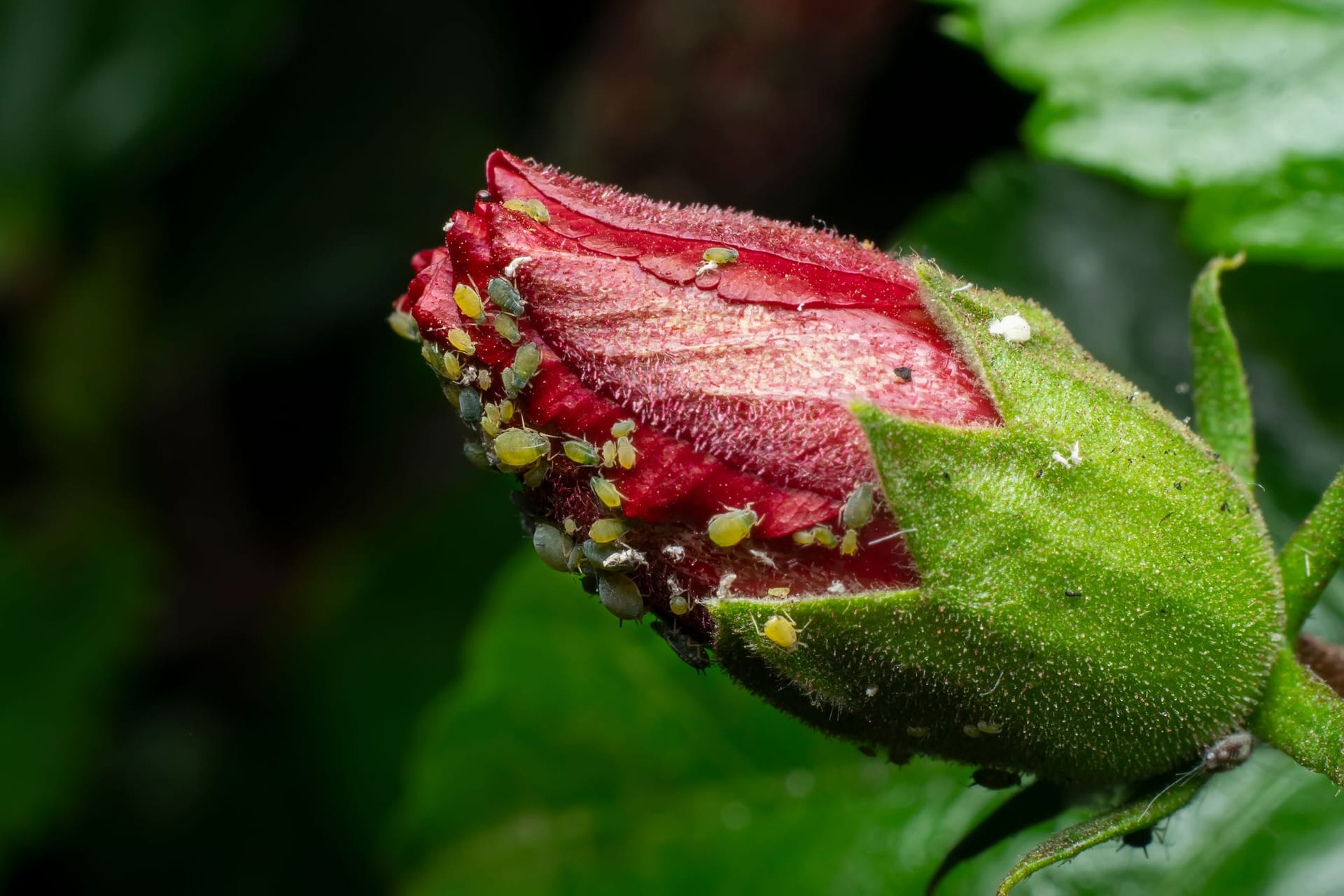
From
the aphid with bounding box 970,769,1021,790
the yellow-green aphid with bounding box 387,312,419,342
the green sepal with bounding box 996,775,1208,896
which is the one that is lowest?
the aphid with bounding box 970,769,1021,790

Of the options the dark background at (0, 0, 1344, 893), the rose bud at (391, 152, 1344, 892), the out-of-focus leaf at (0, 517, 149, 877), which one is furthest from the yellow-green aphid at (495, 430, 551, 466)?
the out-of-focus leaf at (0, 517, 149, 877)

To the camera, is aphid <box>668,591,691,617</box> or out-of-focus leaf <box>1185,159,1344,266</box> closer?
aphid <box>668,591,691,617</box>

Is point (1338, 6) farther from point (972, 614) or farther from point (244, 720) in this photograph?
point (244, 720)

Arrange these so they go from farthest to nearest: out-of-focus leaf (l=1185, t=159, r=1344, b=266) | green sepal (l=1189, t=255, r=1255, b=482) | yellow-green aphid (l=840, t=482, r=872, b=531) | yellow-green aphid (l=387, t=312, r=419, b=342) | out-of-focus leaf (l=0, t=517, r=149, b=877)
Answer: out-of-focus leaf (l=0, t=517, r=149, b=877) < out-of-focus leaf (l=1185, t=159, r=1344, b=266) < green sepal (l=1189, t=255, r=1255, b=482) < yellow-green aphid (l=387, t=312, r=419, b=342) < yellow-green aphid (l=840, t=482, r=872, b=531)

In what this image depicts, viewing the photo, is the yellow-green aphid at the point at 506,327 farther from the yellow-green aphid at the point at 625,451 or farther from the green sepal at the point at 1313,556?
the green sepal at the point at 1313,556

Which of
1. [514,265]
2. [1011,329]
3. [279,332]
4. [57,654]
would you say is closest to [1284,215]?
[1011,329]

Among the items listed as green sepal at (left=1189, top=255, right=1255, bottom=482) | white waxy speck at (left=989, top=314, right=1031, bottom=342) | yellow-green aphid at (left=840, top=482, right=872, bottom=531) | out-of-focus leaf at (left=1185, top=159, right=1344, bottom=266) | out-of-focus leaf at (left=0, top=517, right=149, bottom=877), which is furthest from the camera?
out-of-focus leaf at (left=0, top=517, right=149, bottom=877)

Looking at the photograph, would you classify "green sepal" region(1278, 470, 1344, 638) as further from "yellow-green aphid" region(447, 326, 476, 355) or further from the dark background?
the dark background

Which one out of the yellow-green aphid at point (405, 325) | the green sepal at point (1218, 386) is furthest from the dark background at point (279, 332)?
the yellow-green aphid at point (405, 325)
